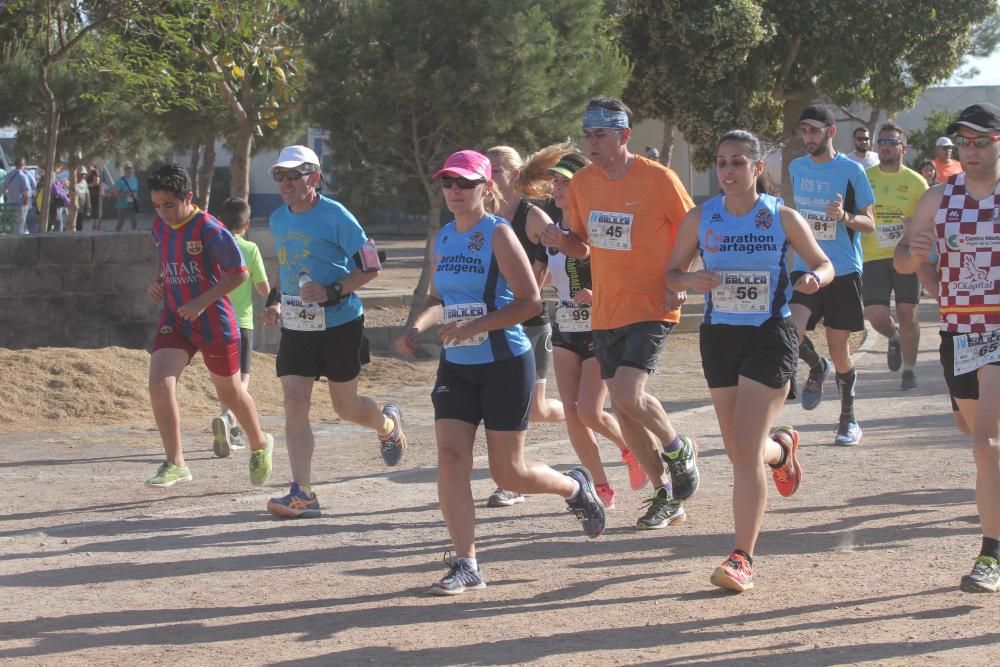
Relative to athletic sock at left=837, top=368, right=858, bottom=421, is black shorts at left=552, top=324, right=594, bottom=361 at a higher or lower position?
higher

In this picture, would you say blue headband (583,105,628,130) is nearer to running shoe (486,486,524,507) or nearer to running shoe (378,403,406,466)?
running shoe (486,486,524,507)

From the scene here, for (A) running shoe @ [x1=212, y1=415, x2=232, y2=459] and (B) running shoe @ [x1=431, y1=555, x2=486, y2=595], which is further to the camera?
(A) running shoe @ [x1=212, y1=415, x2=232, y2=459]

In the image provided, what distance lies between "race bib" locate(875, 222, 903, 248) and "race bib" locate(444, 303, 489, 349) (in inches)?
278

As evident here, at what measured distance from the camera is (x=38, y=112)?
83.3ft

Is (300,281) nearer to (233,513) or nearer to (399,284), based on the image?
(233,513)

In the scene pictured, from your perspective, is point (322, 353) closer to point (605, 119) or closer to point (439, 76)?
point (605, 119)

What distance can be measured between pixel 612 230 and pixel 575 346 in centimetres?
95

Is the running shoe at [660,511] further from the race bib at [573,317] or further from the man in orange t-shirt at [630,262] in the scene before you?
the race bib at [573,317]

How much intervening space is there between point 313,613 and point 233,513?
7.26 ft

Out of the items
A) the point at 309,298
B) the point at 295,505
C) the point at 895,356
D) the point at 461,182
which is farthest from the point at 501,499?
the point at 895,356

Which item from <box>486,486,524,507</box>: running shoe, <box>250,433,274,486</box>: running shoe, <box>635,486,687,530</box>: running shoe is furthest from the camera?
<box>250,433,274,486</box>: running shoe

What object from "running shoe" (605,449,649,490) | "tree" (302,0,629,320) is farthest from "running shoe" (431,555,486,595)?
"tree" (302,0,629,320)

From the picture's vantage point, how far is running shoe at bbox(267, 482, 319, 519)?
7.43 m

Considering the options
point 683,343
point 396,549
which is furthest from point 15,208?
point 396,549
